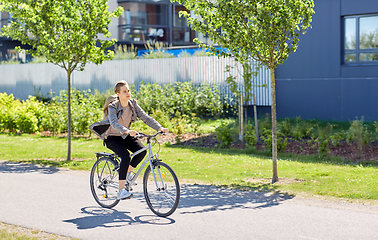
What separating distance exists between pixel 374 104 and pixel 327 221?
38.8 feet

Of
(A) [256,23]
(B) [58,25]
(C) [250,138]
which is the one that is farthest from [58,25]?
(C) [250,138]

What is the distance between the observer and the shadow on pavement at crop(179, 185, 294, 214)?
679 cm

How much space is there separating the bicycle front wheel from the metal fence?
10653 mm

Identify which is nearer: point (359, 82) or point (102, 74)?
point (359, 82)

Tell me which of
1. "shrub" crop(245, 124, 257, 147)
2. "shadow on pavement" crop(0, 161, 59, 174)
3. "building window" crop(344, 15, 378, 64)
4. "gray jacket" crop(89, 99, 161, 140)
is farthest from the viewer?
"building window" crop(344, 15, 378, 64)

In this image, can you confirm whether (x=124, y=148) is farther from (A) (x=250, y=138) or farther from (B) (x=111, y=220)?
(A) (x=250, y=138)

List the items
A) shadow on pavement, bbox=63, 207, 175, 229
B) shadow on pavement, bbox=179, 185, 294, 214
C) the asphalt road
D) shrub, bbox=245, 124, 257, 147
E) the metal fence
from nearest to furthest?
the asphalt road → shadow on pavement, bbox=63, 207, 175, 229 → shadow on pavement, bbox=179, 185, 294, 214 → shrub, bbox=245, 124, 257, 147 → the metal fence

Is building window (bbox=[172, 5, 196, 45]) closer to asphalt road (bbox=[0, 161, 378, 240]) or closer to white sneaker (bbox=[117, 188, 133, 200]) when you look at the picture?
asphalt road (bbox=[0, 161, 378, 240])

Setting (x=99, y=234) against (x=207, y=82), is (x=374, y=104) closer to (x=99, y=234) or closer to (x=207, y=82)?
(x=207, y=82)

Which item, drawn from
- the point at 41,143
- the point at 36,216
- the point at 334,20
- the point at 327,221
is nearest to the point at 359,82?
the point at 334,20

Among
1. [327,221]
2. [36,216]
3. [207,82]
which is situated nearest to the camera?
[327,221]

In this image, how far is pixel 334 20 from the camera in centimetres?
1742

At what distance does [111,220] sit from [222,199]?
6.13 feet

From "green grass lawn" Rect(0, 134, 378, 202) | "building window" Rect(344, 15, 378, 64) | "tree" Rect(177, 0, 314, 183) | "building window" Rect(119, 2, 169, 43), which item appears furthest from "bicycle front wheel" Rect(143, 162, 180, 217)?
"building window" Rect(119, 2, 169, 43)
